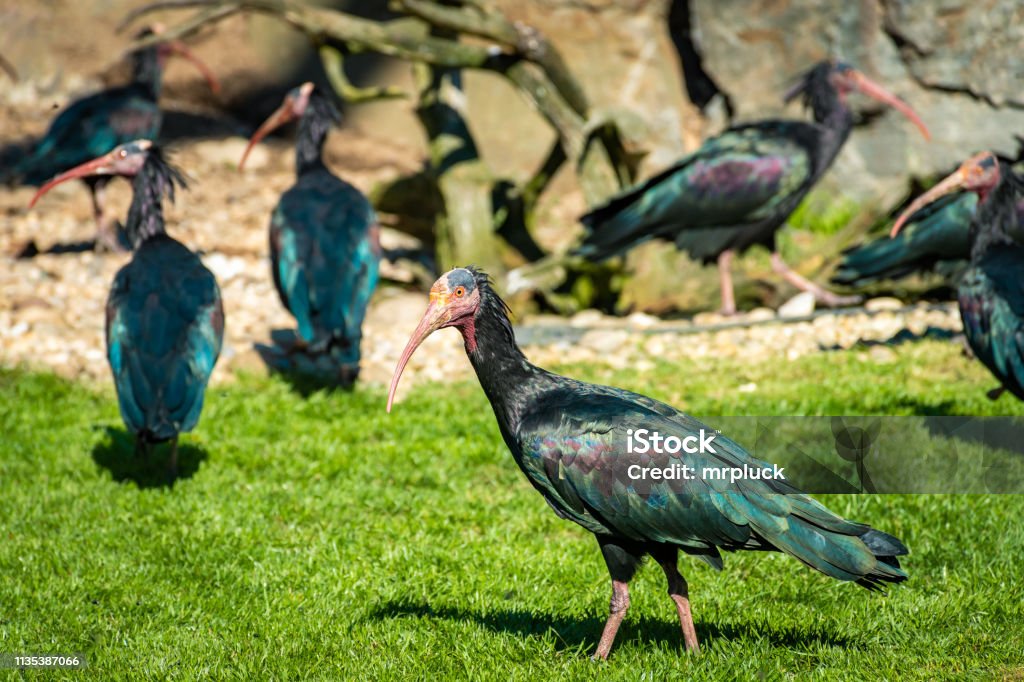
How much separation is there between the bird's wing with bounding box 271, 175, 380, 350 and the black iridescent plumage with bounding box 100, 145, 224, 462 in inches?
34.6

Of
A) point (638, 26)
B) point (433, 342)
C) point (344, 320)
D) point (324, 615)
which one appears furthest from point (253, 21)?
point (324, 615)

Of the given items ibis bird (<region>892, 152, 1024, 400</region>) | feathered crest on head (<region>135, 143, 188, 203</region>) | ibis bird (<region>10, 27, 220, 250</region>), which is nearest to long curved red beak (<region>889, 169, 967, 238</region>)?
ibis bird (<region>892, 152, 1024, 400</region>)

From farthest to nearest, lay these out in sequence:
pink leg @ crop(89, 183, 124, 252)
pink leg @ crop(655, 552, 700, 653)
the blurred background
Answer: pink leg @ crop(89, 183, 124, 252) < the blurred background < pink leg @ crop(655, 552, 700, 653)

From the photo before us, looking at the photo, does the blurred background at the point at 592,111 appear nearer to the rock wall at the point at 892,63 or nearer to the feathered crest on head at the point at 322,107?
the rock wall at the point at 892,63

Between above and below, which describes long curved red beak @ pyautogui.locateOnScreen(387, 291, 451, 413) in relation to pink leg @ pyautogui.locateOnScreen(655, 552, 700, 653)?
above

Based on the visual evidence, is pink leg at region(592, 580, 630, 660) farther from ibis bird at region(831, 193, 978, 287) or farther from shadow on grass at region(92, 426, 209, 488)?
ibis bird at region(831, 193, 978, 287)

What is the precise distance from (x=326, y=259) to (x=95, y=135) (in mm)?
4526

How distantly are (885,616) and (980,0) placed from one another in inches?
365

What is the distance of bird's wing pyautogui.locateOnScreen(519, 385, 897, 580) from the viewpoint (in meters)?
3.82

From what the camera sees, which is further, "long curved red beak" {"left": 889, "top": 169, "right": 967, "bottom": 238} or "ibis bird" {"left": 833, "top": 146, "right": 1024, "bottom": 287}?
"ibis bird" {"left": 833, "top": 146, "right": 1024, "bottom": 287}

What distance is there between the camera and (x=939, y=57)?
12.2 m

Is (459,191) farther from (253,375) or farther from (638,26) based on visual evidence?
(638,26)

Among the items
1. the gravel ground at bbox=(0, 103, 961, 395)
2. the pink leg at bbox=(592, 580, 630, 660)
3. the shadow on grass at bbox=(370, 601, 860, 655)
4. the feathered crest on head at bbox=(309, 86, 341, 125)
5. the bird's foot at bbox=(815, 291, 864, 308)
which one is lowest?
the bird's foot at bbox=(815, 291, 864, 308)

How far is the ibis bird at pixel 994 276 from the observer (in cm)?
604
